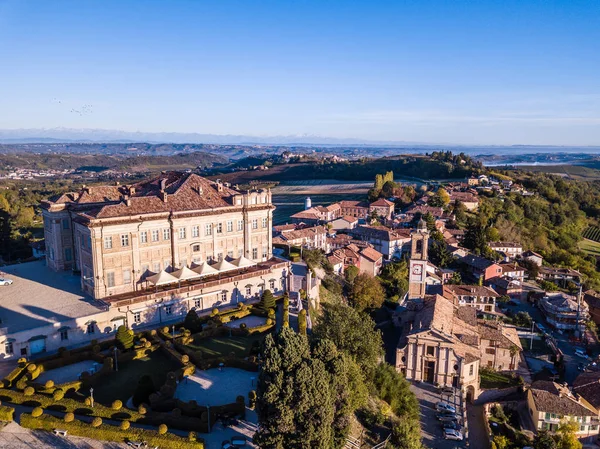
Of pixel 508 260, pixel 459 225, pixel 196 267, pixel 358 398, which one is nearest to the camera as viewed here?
pixel 358 398

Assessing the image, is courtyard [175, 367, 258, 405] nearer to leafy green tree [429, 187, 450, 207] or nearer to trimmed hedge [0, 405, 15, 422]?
trimmed hedge [0, 405, 15, 422]

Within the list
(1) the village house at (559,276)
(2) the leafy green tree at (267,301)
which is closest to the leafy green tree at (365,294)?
(2) the leafy green tree at (267,301)

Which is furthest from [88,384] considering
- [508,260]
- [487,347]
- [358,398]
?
→ [508,260]

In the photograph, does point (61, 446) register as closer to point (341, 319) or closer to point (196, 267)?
point (341, 319)

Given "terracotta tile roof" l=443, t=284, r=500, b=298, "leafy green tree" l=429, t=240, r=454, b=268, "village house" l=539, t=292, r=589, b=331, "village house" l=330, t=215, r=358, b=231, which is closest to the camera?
"village house" l=539, t=292, r=589, b=331

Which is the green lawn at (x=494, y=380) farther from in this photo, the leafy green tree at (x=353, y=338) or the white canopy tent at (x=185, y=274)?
the white canopy tent at (x=185, y=274)

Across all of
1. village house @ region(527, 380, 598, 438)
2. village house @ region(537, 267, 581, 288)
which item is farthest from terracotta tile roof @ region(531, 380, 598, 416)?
village house @ region(537, 267, 581, 288)
